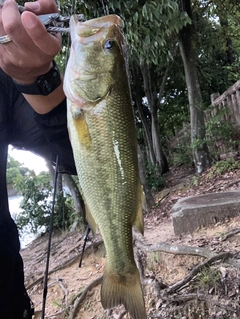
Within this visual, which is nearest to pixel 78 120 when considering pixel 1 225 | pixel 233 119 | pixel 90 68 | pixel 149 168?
pixel 90 68

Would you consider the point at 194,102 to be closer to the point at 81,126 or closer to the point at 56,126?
the point at 56,126

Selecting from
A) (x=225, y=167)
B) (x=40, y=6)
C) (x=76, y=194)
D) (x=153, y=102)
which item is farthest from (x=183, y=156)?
(x=40, y=6)

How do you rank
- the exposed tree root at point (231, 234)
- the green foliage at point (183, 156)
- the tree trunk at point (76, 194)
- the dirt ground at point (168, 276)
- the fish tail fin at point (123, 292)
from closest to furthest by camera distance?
1. the fish tail fin at point (123, 292)
2. the dirt ground at point (168, 276)
3. the exposed tree root at point (231, 234)
4. the tree trunk at point (76, 194)
5. the green foliage at point (183, 156)

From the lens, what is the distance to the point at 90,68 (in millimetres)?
1287

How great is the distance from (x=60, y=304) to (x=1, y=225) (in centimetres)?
320

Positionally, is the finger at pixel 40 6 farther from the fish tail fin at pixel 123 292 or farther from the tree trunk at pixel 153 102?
the tree trunk at pixel 153 102

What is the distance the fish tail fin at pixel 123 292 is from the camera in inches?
58.0

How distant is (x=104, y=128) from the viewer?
1303 millimetres

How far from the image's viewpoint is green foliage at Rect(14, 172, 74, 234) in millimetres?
9125

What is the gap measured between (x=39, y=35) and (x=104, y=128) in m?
0.40

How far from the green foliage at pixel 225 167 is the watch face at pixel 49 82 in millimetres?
6326

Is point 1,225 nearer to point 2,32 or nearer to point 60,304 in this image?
point 2,32

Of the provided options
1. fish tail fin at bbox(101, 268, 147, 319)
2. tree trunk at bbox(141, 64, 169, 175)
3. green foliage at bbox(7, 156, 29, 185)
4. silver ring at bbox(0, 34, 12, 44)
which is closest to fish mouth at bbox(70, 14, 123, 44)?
silver ring at bbox(0, 34, 12, 44)

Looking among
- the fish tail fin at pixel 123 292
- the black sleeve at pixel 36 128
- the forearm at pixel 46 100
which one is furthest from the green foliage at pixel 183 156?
the forearm at pixel 46 100
